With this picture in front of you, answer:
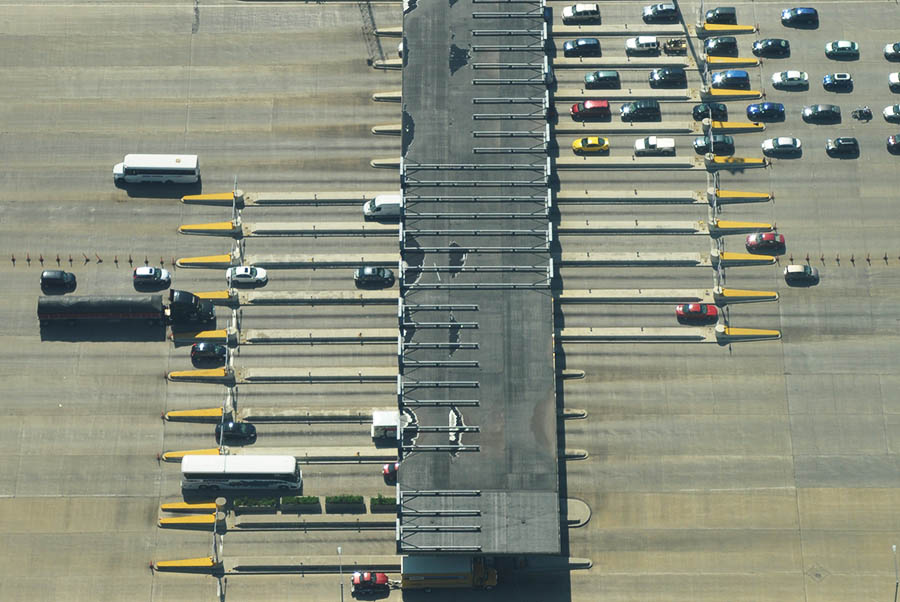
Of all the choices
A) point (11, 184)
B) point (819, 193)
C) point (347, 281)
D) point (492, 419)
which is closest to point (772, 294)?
point (819, 193)

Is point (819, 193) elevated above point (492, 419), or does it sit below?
above

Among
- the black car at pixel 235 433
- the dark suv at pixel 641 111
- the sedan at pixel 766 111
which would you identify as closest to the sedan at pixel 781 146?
the sedan at pixel 766 111

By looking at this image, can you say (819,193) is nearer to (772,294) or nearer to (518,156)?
(772,294)

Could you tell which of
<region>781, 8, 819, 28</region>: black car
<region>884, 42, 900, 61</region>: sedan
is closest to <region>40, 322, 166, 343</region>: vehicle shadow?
<region>781, 8, 819, 28</region>: black car

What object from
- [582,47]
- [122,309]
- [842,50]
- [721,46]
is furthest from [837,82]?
[122,309]

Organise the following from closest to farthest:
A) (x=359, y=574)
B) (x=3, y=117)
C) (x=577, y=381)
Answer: (x=359, y=574) < (x=577, y=381) < (x=3, y=117)

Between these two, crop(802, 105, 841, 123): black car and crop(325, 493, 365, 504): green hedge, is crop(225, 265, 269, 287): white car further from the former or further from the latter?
crop(802, 105, 841, 123): black car
